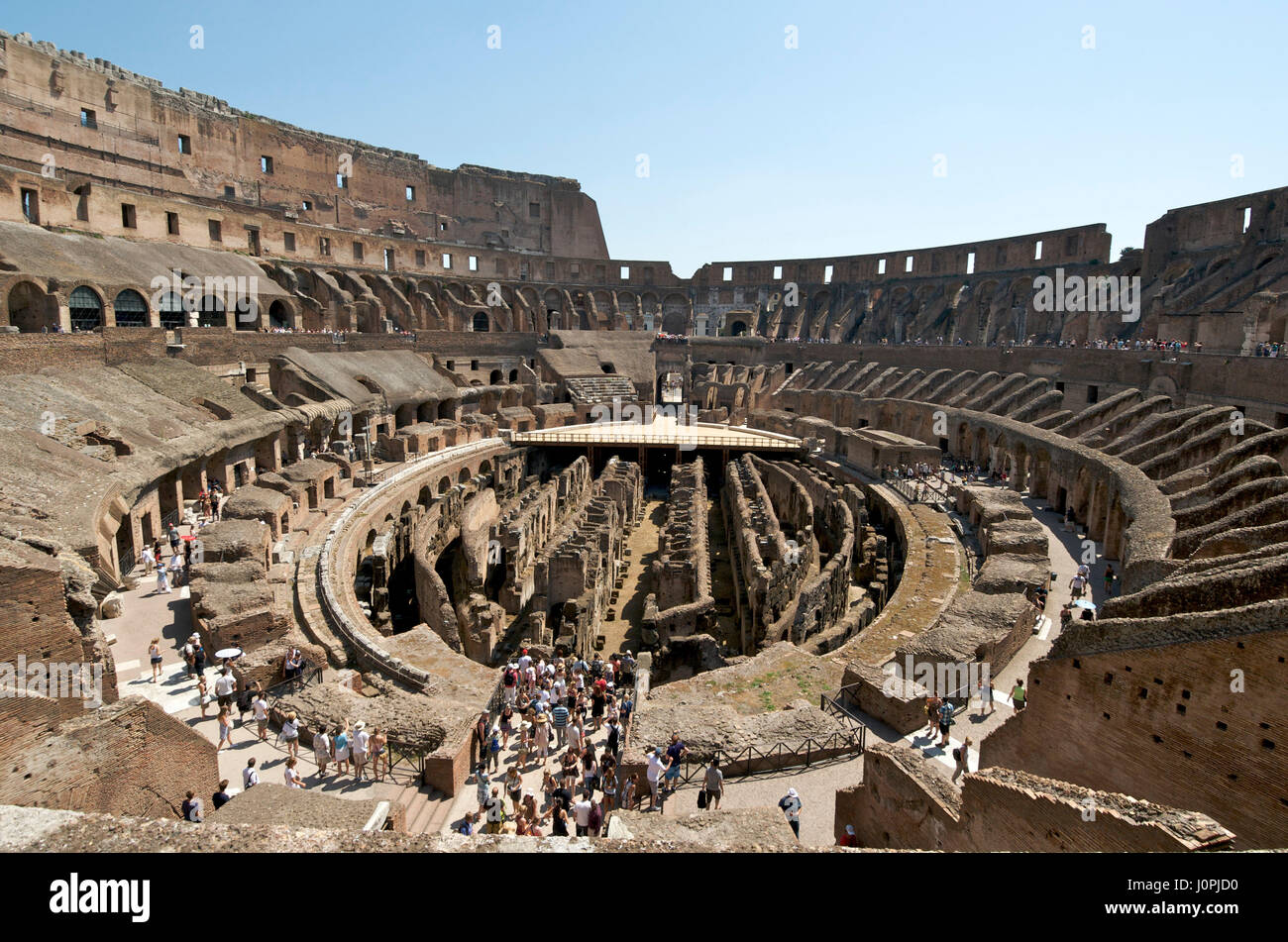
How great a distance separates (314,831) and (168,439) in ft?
60.6

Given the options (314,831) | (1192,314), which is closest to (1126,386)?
(1192,314)

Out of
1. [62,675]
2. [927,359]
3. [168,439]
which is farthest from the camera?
[927,359]

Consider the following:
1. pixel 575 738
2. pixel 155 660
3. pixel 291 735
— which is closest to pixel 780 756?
pixel 575 738

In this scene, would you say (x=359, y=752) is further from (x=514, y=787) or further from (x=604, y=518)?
(x=604, y=518)

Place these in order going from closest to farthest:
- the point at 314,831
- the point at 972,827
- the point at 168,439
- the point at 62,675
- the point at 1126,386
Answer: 1. the point at 314,831
2. the point at 972,827
3. the point at 62,675
4. the point at 168,439
5. the point at 1126,386

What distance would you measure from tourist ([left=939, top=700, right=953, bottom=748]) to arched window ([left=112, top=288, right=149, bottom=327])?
1208 inches

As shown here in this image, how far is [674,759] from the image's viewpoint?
32.0ft

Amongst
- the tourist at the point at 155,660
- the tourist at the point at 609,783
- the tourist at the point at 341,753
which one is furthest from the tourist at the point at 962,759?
the tourist at the point at 155,660

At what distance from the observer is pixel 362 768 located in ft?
32.0

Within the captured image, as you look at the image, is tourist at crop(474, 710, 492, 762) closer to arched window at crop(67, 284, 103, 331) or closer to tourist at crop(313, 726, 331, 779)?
tourist at crop(313, 726, 331, 779)

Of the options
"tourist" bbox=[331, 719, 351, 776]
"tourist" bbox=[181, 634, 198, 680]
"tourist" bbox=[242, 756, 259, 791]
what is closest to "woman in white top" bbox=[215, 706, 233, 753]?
"tourist" bbox=[242, 756, 259, 791]

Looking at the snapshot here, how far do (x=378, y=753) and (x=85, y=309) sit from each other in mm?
25360

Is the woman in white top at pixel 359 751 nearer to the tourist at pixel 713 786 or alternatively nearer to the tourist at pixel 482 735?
the tourist at pixel 482 735
